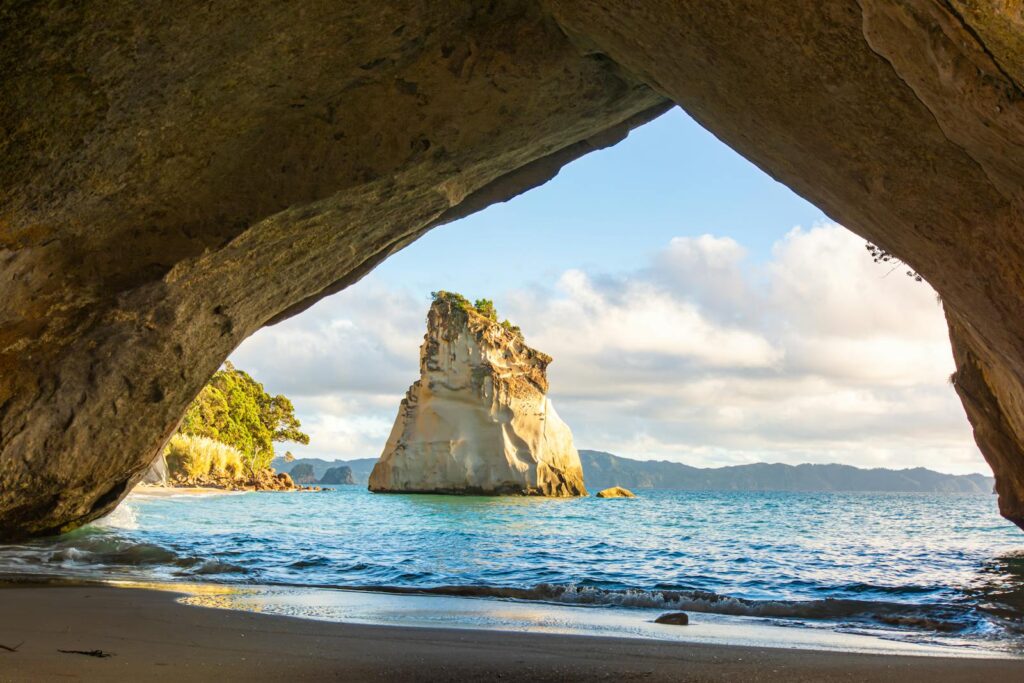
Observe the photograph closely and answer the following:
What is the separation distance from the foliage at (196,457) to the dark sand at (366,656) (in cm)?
5841

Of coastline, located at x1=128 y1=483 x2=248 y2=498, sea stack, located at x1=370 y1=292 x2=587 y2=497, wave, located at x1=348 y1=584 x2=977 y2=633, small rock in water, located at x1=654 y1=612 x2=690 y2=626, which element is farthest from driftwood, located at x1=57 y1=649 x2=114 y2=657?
sea stack, located at x1=370 y1=292 x2=587 y2=497

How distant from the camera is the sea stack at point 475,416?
5331 cm

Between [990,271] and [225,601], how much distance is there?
275 inches

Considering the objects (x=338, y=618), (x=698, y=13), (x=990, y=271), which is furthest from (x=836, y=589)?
(x=698, y=13)

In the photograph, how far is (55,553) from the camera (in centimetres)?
1086

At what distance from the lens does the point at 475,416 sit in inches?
2144

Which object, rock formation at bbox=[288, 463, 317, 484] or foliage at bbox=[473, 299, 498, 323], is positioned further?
rock formation at bbox=[288, 463, 317, 484]

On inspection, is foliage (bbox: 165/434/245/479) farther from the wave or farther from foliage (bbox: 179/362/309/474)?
the wave

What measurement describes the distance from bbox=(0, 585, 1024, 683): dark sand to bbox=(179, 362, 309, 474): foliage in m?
60.8

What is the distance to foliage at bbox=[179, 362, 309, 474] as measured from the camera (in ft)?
216

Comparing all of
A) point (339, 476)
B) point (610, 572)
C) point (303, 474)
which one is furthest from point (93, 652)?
point (303, 474)

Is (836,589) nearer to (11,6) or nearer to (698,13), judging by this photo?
(698,13)

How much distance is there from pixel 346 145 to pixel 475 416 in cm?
4664

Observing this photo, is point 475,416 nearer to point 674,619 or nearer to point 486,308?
point 486,308
